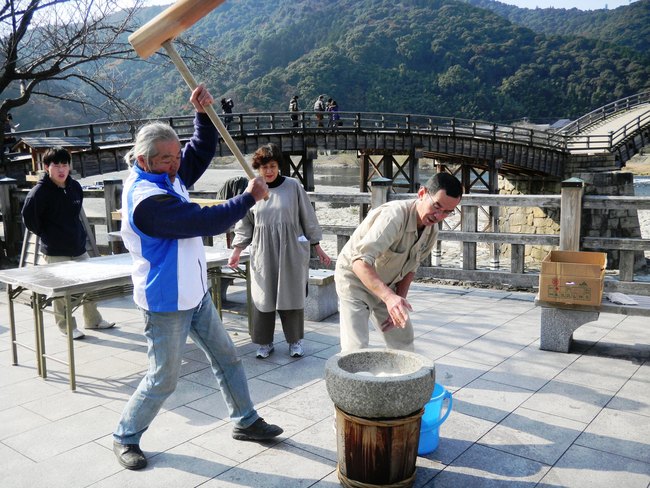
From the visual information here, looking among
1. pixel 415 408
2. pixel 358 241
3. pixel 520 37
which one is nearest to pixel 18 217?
pixel 358 241

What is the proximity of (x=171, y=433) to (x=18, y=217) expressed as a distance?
7472mm

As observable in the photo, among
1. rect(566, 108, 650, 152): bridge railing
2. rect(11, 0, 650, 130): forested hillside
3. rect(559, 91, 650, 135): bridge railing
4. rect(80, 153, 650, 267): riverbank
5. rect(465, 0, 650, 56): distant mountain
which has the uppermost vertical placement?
rect(465, 0, 650, 56): distant mountain

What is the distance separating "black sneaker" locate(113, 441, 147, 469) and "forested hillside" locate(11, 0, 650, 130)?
63416 millimetres

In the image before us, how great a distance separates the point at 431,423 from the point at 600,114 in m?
45.8

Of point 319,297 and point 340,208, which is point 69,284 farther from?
point 340,208

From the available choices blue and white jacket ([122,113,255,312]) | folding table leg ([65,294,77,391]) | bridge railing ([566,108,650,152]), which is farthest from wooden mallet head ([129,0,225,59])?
bridge railing ([566,108,650,152])

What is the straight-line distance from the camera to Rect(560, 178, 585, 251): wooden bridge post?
6.64 meters

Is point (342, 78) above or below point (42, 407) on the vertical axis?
above

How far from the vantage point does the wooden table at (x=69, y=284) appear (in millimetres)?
4246

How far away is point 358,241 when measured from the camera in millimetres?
3439

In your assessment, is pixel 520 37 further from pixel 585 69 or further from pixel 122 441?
pixel 122 441

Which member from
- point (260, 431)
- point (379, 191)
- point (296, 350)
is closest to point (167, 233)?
point (260, 431)

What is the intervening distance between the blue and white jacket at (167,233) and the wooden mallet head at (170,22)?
638 millimetres

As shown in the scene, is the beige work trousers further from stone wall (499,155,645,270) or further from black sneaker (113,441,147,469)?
stone wall (499,155,645,270)
